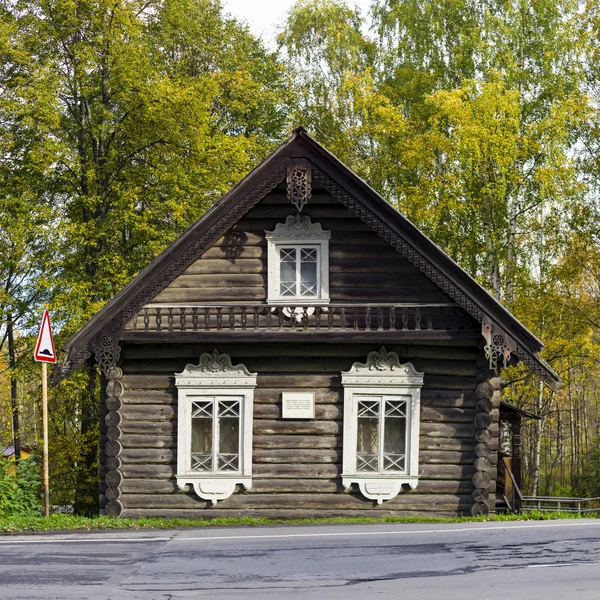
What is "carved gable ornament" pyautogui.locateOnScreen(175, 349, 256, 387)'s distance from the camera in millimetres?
17609

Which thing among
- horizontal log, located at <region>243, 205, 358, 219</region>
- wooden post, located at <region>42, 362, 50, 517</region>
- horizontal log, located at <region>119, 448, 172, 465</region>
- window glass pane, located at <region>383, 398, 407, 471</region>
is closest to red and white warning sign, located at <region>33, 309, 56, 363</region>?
wooden post, located at <region>42, 362, 50, 517</region>

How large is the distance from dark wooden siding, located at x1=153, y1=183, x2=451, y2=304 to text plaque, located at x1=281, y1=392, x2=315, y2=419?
1913 mm

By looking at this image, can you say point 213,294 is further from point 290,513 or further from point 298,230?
A: point 290,513

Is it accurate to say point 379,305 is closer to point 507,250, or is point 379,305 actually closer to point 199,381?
point 199,381

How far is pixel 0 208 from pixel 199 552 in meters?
18.5

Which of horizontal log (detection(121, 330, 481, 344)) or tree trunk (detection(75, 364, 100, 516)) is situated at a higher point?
horizontal log (detection(121, 330, 481, 344))

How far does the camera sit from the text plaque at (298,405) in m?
17.6

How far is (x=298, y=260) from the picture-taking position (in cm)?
1803

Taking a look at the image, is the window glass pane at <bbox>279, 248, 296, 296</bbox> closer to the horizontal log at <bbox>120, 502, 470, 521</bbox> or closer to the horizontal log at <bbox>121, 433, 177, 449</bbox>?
the horizontal log at <bbox>121, 433, 177, 449</bbox>

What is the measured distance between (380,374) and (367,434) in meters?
1.18

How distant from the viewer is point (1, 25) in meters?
27.4

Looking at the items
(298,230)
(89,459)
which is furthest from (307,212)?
(89,459)

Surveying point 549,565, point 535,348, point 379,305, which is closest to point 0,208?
point 379,305

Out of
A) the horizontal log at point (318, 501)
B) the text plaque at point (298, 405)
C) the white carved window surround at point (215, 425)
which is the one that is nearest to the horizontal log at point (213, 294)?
the white carved window surround at point (215, 425)
